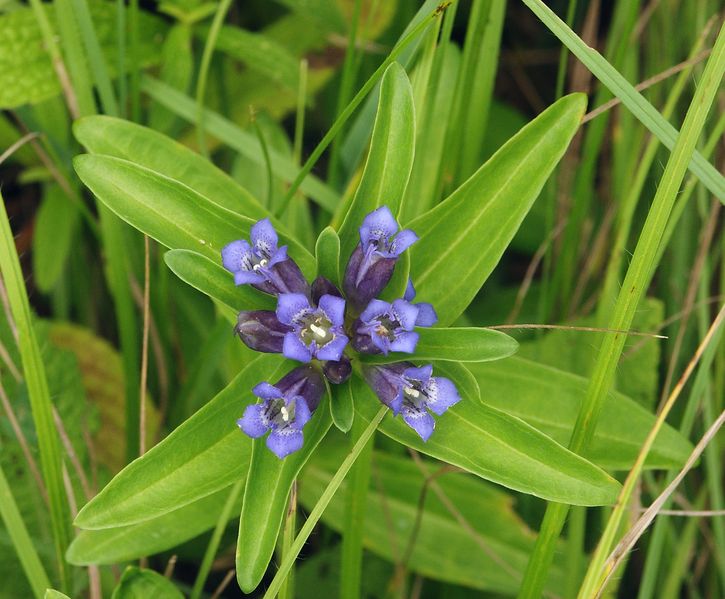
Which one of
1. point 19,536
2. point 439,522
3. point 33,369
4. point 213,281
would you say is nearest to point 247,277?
point 213,281

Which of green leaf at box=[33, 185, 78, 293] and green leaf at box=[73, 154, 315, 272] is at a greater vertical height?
green leaf at box=[73, 154, 315, 272]

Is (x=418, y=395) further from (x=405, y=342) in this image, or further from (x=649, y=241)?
(x=649, y=241)

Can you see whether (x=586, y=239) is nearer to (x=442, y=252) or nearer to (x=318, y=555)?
(x=442, y=252)

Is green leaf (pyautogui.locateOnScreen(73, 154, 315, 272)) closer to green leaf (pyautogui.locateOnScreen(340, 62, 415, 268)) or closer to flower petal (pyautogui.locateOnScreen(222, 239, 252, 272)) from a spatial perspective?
flower petal (pyautogui.locateOnScreen(222, 239, 252, 272))

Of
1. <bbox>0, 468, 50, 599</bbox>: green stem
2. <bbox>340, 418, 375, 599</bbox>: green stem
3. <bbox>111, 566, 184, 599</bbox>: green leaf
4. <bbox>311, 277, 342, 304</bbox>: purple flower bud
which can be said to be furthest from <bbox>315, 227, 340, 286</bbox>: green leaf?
<bbox>0, 468, 50, 599</bbox>: green stem

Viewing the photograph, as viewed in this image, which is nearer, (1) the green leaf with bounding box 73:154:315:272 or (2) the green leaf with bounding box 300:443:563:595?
(1) the green leaf with bounding box 73:154:315:272

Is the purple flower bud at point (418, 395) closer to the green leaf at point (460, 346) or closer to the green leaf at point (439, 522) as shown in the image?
the green leaf at point (460, 346)

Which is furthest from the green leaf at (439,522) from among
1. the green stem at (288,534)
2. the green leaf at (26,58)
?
the green leaf at (26,58)
